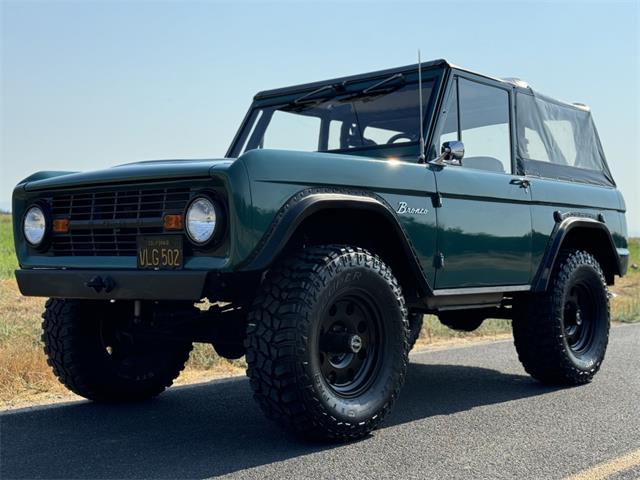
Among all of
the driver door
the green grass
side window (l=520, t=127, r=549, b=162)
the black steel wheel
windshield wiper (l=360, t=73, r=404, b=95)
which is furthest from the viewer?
the green grass

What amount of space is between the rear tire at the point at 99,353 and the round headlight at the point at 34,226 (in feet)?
1.66

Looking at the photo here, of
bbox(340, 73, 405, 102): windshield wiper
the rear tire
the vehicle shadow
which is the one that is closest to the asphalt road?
the vehicle shadow

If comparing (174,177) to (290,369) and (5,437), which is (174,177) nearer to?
(290,369)

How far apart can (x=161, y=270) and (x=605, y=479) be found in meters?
2.21

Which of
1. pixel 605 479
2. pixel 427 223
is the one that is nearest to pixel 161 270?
pixel 427 223

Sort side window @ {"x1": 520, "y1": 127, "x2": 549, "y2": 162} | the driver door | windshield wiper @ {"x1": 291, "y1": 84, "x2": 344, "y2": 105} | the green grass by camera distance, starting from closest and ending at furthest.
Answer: the driver door < windshield wiper @ {"x1": 291, "y1": 84, "x2": 344, "y2": 105} < side window @ {"x1": 520, "y1": 127, "x2": 549, "y2": 162} < the green grass

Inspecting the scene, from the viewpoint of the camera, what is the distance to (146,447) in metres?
3.98

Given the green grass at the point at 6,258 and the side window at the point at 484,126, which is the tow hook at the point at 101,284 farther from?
the green grass at the point at 6,258

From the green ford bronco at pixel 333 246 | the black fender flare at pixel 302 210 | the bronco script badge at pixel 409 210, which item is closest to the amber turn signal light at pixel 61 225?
the green ford bronco at pixel 333 246

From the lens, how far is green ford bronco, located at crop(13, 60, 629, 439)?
12.6 ft

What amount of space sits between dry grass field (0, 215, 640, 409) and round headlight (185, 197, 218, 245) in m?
2.13

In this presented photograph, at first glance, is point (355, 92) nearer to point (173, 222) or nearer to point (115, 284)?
point (173, 222)

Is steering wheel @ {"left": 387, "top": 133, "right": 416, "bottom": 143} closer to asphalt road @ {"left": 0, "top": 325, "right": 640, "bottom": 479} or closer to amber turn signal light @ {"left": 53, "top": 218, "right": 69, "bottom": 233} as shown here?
asphalt road @ {"left": 0, "top": 325, "right": 640, "bottom": 479}

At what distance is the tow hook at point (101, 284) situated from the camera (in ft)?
13.2
